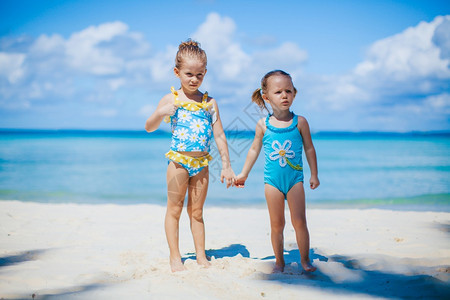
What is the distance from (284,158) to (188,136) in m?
0.95

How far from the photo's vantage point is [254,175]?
50.2 feet

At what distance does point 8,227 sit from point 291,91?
15.8ft

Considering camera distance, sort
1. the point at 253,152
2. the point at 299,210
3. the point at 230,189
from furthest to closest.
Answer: the point at 230,189, the point at 253,152, the point at 299,210

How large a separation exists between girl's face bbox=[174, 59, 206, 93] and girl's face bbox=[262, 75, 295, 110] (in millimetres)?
690

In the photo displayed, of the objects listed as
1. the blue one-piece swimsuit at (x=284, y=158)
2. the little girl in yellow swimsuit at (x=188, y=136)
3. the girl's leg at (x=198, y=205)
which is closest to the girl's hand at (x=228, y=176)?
the little girl in yellow swimsuit at (x=188, y=136)

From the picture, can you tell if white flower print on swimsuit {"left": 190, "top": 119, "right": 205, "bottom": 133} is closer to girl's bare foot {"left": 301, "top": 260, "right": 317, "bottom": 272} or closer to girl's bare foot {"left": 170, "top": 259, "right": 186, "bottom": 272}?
girl's bare foot {"left": 170, "top": 259, "right": 186, "bottom": 272}

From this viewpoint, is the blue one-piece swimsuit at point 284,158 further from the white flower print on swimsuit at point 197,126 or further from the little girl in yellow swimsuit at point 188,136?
the white flower print on swimsuit at point 197,126

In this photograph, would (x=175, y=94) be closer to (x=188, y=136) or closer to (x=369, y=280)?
(x=188, y=136)

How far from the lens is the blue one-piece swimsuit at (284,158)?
136 inches

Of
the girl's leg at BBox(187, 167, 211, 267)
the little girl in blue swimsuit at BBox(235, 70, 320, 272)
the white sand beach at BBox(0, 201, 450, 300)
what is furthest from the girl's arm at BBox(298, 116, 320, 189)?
the girl's leg at BBox(187, 167, 211, 267)

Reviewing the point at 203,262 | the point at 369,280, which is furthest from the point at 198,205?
the point at 369,280

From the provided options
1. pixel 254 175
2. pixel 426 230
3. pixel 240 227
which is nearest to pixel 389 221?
pixel 426 230

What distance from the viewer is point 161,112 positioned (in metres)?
3.59

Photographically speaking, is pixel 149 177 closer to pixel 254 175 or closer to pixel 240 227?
pixel 254 175
